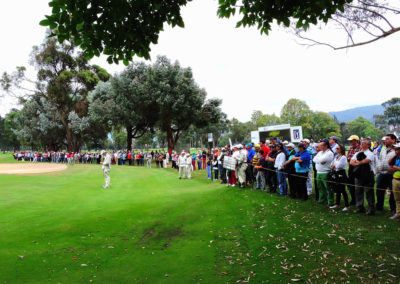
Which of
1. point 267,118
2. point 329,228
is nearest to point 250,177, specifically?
point 329,228

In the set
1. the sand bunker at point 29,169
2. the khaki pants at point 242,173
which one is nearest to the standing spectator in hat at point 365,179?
the khaki pants at point 242,173

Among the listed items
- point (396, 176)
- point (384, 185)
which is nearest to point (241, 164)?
point (384, 185)

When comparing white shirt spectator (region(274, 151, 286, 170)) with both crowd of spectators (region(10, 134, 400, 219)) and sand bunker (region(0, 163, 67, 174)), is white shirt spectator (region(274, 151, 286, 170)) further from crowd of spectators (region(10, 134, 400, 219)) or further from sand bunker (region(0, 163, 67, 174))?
sand bunker (region(0, 163, 67, 174))

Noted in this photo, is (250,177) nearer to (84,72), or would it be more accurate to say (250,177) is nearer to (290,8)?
(290,8)

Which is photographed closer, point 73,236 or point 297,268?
point 297,268

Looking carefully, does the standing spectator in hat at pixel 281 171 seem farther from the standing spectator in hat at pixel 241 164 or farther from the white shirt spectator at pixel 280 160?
the standing spectator in hat at pixel 241 164

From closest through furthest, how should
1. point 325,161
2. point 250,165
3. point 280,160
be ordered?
1. point 325,161
2. point 280,160
3. point 250,165

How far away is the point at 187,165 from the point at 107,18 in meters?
15.6

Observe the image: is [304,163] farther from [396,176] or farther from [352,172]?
[396,176]

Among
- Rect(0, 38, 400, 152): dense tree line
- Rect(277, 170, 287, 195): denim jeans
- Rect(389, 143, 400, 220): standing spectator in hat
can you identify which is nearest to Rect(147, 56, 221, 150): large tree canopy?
Rect(0, 38, 400, 152): dense tree line

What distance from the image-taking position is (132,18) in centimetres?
598

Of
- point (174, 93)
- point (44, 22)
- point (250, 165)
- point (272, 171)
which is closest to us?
point (44, 22)

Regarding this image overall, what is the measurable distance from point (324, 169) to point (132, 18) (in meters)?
7.26

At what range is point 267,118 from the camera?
78188 millimetres
